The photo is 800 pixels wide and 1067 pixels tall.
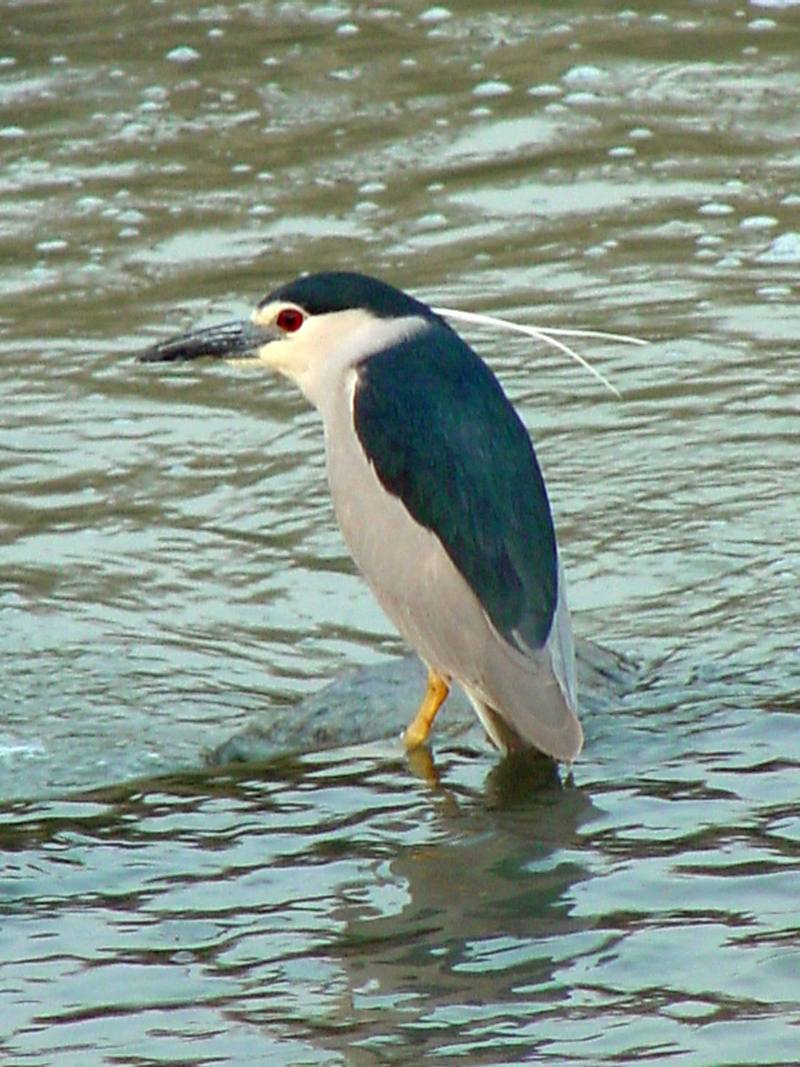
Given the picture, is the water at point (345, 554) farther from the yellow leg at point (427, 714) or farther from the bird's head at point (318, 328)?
the bird's head at point (318, 328)

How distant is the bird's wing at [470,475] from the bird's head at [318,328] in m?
0.19

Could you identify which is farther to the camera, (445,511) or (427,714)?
(427,714)

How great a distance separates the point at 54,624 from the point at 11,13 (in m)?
5.78

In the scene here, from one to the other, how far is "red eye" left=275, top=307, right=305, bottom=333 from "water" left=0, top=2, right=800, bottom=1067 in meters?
0.91

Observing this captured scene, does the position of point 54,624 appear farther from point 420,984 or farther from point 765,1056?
point 765,1056

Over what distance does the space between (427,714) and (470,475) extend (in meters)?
0.59

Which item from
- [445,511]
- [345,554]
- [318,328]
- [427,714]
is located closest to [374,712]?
[427,714]

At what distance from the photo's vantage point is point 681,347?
787 centimetres

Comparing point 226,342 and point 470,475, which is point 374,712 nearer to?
point 470,475

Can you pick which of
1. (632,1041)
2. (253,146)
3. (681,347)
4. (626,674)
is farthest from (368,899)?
(253,146)

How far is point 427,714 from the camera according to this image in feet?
17.5

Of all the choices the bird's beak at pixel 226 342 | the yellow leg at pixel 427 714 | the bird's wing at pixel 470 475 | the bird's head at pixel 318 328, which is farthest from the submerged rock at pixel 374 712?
the bird's beak at pixel 226 342

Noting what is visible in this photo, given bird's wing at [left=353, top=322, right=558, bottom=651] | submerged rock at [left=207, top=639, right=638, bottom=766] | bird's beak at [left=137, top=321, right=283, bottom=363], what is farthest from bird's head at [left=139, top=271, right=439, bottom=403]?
submerged rock at [left=207, top=639, right=638, bottom=766]

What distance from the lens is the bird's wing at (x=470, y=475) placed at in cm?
512
